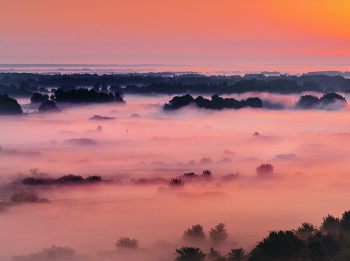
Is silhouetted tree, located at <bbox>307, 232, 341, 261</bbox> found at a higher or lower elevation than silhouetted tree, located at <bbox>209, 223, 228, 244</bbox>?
higher

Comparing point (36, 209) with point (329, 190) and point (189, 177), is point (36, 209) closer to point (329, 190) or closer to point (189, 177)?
point (189, 177)

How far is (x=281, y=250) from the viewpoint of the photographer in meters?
20.8

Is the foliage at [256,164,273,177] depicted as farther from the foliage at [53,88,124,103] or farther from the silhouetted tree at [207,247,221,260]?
the foliage at [53,88,124,103]

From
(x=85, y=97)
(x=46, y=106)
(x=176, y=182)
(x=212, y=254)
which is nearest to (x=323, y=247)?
(x=212, y=254)

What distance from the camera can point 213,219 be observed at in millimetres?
32688

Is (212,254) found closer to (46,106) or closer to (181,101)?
(46,106)

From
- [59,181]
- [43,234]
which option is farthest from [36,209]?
[59,181]

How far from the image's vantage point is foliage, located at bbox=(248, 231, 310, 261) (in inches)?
797

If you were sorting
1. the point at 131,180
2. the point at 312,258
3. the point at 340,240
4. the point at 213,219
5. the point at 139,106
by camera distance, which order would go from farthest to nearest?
the point at 139,106
the point at 131,180
the point at 213,219
the point at 340,240
the point at 312,258

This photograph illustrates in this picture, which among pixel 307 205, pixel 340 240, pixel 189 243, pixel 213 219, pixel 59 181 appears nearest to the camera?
pixel 340 240

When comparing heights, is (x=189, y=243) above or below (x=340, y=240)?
below

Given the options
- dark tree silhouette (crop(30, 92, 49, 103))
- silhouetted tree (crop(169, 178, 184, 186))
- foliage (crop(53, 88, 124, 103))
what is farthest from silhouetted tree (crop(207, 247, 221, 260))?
foliage (crop(53, 88, 124, 103))

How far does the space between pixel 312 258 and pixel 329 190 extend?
25811 mm

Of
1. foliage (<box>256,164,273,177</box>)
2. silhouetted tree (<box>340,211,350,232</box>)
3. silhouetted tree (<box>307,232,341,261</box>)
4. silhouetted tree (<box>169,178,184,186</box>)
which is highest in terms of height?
silhouetted tree (<box>307,232,341,261</box>)
